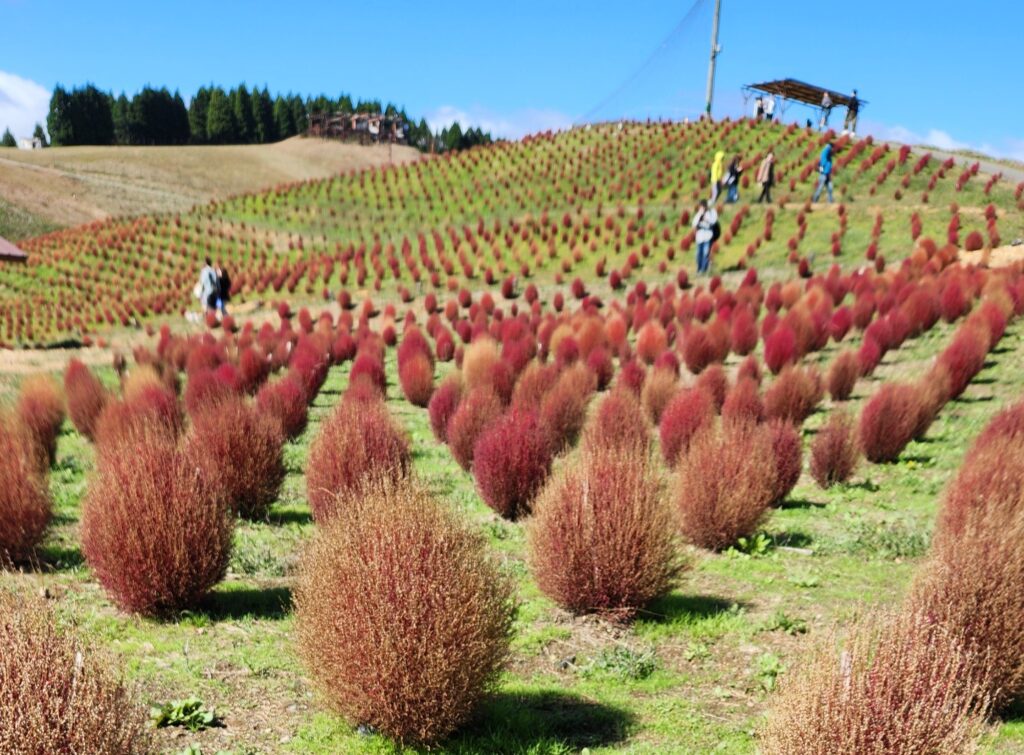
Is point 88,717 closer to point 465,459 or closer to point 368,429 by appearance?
point 368,429

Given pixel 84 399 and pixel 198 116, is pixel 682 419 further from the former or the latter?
pixel 198 116

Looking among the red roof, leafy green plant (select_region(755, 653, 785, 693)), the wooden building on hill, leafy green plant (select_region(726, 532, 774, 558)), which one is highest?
the wooden building on hill

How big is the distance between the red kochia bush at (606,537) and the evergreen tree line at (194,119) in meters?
107

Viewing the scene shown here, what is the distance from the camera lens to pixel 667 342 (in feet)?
49.0

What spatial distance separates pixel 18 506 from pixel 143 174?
87.9m

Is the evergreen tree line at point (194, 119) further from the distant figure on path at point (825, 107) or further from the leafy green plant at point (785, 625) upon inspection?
the leafy green plant at point (785, 625)

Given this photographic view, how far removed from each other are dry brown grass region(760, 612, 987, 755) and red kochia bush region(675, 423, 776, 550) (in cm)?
386

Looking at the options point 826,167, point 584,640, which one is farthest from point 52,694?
point 826,167

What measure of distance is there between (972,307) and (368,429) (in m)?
11.6

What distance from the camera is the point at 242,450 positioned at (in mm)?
7625

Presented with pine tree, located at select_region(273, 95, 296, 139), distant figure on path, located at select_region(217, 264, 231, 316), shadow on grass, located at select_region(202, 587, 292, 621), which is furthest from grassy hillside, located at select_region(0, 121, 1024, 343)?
pine tree, located at select_region(273, 95, 296, 139)

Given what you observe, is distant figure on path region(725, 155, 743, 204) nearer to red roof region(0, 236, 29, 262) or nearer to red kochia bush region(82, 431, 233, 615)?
red roof region(0, 236, 29, 262)

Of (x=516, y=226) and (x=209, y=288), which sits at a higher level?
(x=516, y=226)

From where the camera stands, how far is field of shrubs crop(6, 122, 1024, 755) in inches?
140
